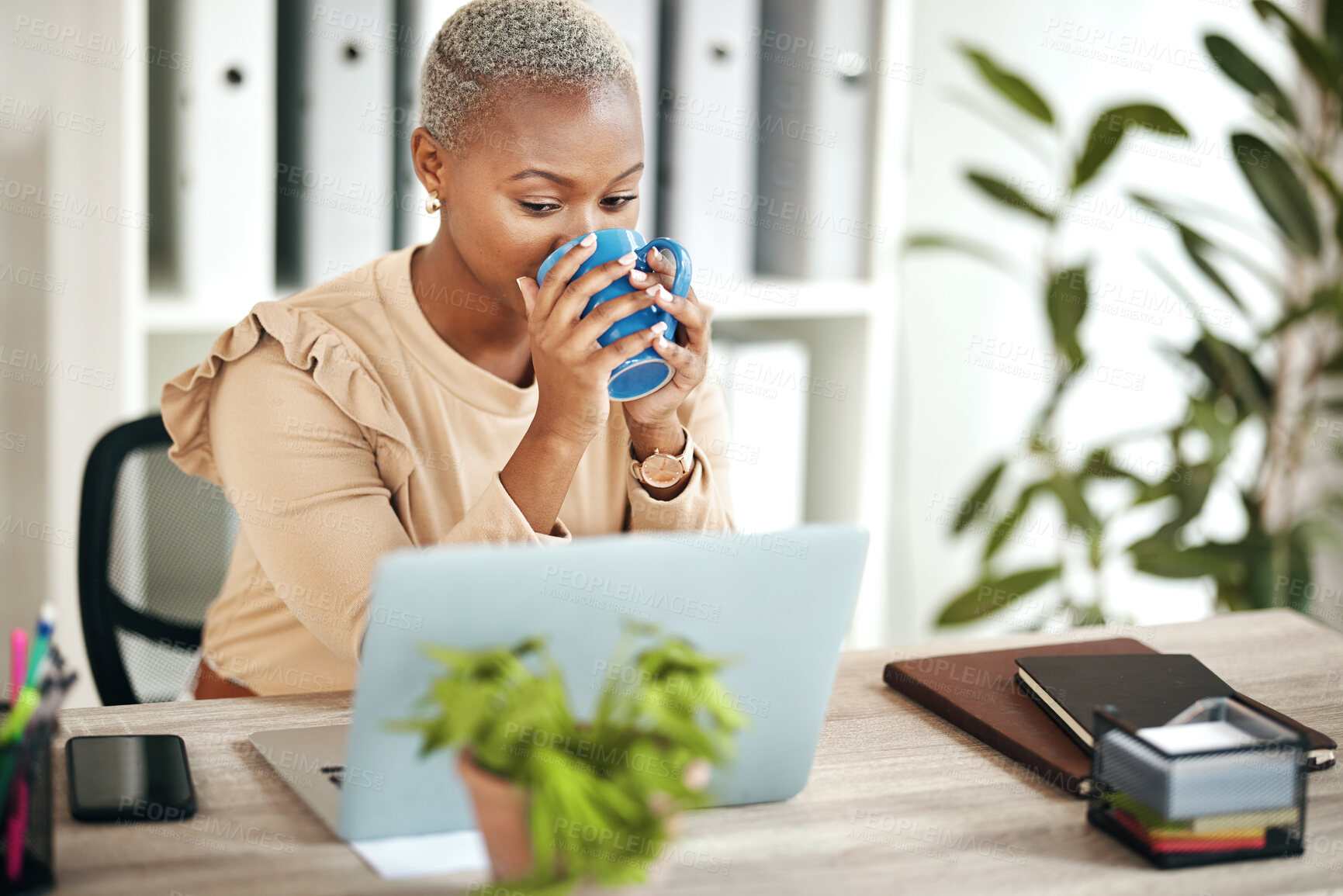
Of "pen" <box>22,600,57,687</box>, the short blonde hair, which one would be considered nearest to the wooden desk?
"pen" <box>22,600,57,687</box>

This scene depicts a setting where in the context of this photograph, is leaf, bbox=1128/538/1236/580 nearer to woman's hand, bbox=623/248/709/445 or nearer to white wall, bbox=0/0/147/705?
woman's hand, bbox=623/248/709/445

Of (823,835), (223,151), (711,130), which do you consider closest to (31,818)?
(823,835)

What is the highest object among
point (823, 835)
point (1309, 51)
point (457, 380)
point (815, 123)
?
point (1309, 51)

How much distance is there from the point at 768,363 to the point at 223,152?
83 cm

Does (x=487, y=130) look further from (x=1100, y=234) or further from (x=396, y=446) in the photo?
(x=1100, y=234)

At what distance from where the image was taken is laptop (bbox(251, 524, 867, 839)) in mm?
729

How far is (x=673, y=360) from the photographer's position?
3.72 feet

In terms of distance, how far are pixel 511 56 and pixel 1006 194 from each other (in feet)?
3.52

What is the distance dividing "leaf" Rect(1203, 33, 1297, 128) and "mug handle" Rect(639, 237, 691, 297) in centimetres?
115

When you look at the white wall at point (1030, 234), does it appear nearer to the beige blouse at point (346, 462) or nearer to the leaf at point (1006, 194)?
the leaf at point (1006, 194)

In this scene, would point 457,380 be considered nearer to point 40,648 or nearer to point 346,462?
point 346,462

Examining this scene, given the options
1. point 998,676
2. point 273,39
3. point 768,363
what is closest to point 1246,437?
point 768,363

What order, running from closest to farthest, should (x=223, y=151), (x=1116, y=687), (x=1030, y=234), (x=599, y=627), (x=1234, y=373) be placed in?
(x=599, y=627) < (x=1116, y=687) < (x=223, y=151) < (x=1234, y=373) < (x=1030, y=234)

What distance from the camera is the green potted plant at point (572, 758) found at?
2.04 feet
